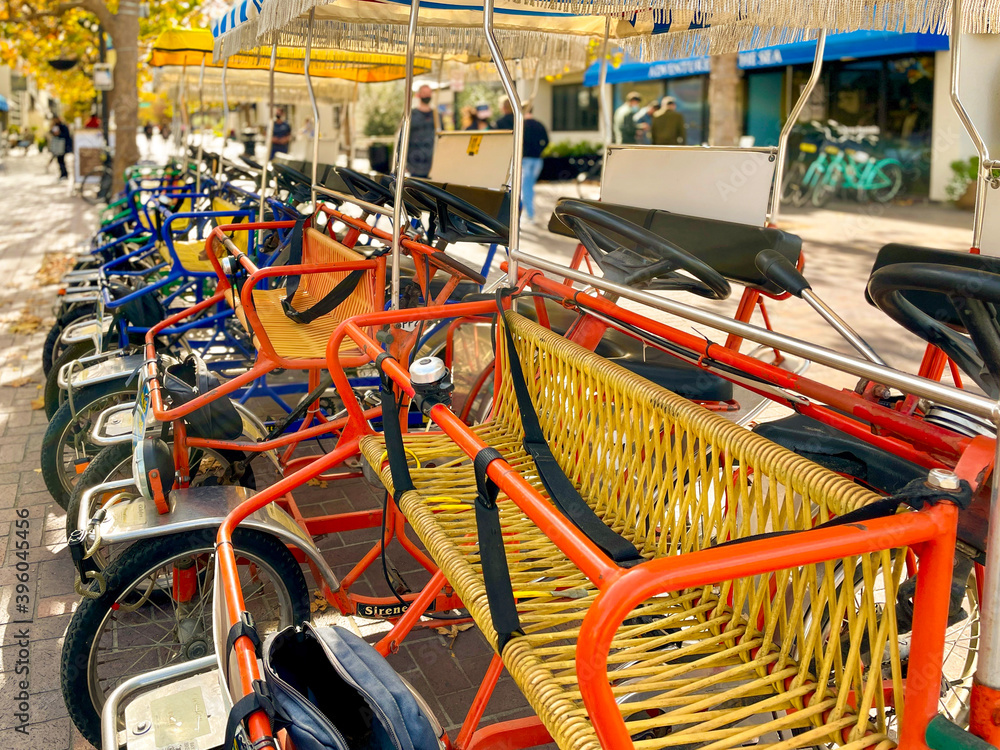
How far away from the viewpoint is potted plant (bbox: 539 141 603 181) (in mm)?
20406

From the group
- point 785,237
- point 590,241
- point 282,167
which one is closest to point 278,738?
point 590,241

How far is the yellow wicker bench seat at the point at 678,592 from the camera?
1483 millimetres

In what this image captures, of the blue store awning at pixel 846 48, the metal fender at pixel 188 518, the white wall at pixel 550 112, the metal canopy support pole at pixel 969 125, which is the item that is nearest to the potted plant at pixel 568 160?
the white wall at pixel 550 112

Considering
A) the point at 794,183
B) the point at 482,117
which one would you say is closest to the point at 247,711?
the point at 482,117

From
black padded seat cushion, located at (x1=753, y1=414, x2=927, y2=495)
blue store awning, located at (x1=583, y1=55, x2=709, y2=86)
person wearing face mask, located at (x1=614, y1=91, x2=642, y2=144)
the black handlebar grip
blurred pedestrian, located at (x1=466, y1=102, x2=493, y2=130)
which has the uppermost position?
blue store awning, located at (x1=583, y1=55, x2=709, y2=86)

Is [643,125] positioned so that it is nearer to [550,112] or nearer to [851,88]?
[851,88]

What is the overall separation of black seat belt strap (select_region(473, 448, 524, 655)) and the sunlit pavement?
1119 mm

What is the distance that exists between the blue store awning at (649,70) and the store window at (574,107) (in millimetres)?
8091

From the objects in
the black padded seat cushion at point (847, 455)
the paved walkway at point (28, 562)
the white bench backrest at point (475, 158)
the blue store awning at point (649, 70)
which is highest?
the blue store awning at point (649, 70)

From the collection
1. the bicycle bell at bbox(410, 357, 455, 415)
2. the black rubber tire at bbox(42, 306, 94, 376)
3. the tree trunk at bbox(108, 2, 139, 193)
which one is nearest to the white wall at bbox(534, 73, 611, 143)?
the tree trunk at bbox(108, 2, 139, 193)

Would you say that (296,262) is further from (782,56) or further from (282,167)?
(782,56)

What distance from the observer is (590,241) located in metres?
2.38

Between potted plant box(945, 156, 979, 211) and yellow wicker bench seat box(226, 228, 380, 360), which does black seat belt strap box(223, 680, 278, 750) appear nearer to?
yellow wicker bench seat box(226, 228, 380, 360)

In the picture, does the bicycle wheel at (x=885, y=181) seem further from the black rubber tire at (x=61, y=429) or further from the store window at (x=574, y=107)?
the black rubber tire at (x=61, y=429)
